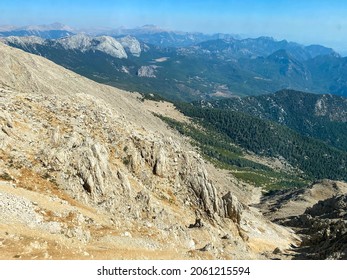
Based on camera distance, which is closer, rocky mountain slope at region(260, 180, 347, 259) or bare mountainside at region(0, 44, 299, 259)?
bare mountainside at region(0, 44, 299, 259)

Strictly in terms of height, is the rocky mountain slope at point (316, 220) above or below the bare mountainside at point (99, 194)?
below

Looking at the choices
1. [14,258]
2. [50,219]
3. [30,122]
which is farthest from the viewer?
[30,122]

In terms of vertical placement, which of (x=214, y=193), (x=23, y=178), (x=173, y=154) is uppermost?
(x=23, y=178)

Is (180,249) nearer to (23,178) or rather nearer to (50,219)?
(50,219)

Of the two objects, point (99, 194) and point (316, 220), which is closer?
point (99, 194)

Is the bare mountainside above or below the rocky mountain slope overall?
above

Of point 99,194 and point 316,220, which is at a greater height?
point 99,194

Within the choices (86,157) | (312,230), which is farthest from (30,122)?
A: (312,230)

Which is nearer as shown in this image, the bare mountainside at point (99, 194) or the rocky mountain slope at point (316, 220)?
the bare mountainside at point (99, 194)
